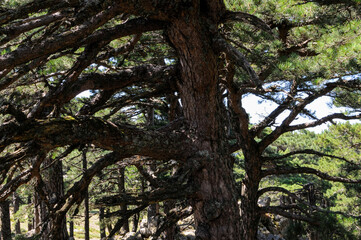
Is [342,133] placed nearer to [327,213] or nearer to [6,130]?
[327,213]

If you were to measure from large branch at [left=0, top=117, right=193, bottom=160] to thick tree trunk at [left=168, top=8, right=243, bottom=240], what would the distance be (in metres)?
0.27

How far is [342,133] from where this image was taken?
1269 centimetres

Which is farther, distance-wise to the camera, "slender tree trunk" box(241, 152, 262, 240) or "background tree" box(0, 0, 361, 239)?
"slender tree trunk" box(241, 152, 262, 240)

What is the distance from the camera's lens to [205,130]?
344 cm

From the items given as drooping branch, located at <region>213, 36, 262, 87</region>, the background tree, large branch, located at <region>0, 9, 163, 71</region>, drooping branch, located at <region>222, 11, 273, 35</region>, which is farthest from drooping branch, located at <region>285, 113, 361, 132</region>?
large branch, located at <region>0, 9, 163, 71</region>

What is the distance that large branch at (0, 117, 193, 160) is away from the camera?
7.18 feet

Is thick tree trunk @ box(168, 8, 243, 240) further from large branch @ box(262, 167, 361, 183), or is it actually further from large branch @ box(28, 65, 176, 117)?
large branch @ box(262, 167, 361, 183)

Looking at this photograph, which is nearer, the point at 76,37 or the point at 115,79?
the point at 76,37

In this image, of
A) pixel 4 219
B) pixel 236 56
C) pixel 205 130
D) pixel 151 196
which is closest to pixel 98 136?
pixel 151 196

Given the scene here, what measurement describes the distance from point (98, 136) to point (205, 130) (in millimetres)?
1296

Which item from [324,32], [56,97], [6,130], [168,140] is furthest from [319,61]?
[6,130]

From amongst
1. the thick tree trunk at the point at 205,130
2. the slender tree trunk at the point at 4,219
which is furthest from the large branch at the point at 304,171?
the slender tree trunk at the point at 4,219

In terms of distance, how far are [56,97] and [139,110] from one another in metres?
6.97

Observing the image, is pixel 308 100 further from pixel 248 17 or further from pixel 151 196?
pixel 151 196
